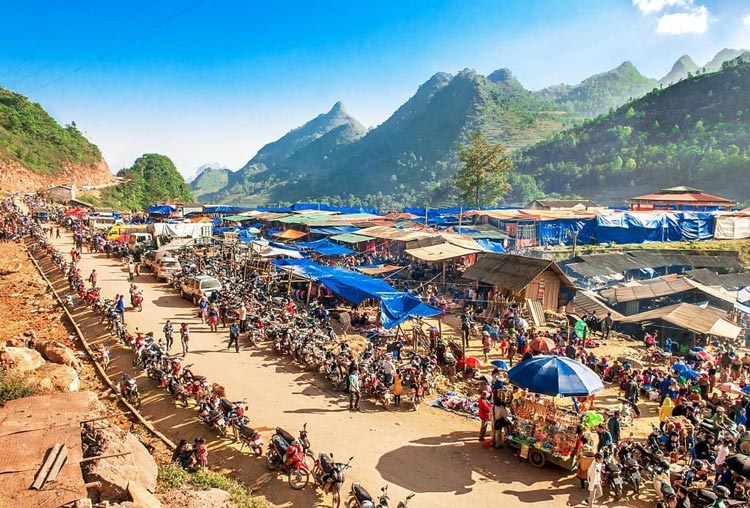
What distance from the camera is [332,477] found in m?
8.40

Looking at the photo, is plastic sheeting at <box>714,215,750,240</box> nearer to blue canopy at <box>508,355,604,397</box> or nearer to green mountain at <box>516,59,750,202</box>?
blue canopy at <box>508,355,604,397</box>

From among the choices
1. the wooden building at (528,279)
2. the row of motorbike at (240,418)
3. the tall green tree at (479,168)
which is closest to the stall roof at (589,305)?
the wooden building at (528,279)

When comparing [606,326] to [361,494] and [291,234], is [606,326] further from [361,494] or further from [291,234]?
[291,234]

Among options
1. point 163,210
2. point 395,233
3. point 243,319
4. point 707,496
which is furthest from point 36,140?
point 707,496

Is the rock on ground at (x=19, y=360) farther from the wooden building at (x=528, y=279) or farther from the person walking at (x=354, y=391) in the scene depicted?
the wooden building at (x=528, y=279)

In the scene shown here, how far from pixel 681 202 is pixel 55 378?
193 ft

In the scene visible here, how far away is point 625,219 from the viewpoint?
129 feet

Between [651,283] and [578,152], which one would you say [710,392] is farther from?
[578,152]

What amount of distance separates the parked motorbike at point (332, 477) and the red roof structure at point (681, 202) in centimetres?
5448

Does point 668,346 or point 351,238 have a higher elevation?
point 351,238

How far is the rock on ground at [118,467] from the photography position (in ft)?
24.6

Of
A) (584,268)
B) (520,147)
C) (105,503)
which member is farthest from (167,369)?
(520,147)

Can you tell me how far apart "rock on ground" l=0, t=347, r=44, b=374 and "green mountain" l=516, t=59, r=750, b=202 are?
9125 centimetres

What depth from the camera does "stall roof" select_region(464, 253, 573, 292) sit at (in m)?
21.2
